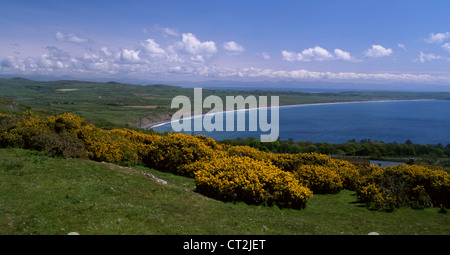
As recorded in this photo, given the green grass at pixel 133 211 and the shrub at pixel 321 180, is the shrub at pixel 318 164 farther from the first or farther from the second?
the green grass at pixel 133 211

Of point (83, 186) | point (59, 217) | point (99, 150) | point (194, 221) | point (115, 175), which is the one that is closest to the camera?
point (59, 217)

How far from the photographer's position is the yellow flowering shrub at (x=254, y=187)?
10977 mm

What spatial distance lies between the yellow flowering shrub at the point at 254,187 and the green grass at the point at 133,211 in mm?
540

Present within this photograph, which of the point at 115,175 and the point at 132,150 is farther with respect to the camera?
the point at 132,150

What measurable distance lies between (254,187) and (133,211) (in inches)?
189

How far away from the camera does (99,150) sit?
46.8 ft

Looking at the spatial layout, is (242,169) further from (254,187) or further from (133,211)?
(133,211)

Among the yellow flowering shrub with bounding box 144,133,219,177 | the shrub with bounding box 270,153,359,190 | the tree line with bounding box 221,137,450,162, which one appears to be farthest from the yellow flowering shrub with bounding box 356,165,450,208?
the tree line with bounding box 221,137,450,162

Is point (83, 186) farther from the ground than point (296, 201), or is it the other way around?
point (83, 186)

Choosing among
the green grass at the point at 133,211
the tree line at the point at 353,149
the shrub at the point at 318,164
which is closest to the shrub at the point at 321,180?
the shrub at the point at 318,164
